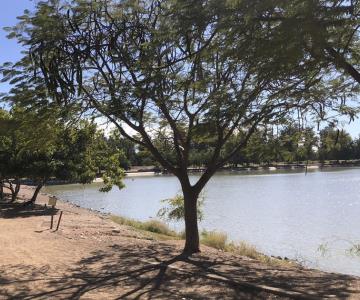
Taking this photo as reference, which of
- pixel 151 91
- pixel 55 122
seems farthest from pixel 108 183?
pixel 151 91

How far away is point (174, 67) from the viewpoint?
1079cm

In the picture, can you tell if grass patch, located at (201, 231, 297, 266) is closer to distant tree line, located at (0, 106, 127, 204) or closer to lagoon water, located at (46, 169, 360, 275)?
lagoon water, located at (46, 169, 360, 275)

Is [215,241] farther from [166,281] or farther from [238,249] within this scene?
[166,281]

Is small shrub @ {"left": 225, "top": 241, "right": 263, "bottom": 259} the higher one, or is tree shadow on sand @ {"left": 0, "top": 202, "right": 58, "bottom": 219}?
tree shadow on sand @ {"left": 0, "top": 202, "right": 58, "bottom": 219}

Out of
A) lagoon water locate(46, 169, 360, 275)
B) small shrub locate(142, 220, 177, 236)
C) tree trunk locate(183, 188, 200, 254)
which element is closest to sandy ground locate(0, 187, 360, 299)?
tree trunk locate(183, 188, 200, 254)

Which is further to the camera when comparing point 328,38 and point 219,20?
point 219,20

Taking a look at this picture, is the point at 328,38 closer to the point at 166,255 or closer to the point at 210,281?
the point at 210,281

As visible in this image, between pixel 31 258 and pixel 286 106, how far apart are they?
20.7ft

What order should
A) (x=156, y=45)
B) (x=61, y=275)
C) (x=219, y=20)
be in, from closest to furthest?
(x=219, y=20)
(x=156, y=45)
(x=61, y=275)

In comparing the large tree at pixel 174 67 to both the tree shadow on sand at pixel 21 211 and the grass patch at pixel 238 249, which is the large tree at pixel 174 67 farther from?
the tree shadow on sand at pixel 21 211

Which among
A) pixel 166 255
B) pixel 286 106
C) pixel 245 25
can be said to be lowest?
pixel 166 255

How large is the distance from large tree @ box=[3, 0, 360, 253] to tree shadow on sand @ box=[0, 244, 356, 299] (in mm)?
2387

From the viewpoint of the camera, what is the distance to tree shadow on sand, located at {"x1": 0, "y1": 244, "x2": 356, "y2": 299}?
27.7 ft

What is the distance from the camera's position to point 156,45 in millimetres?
9008
